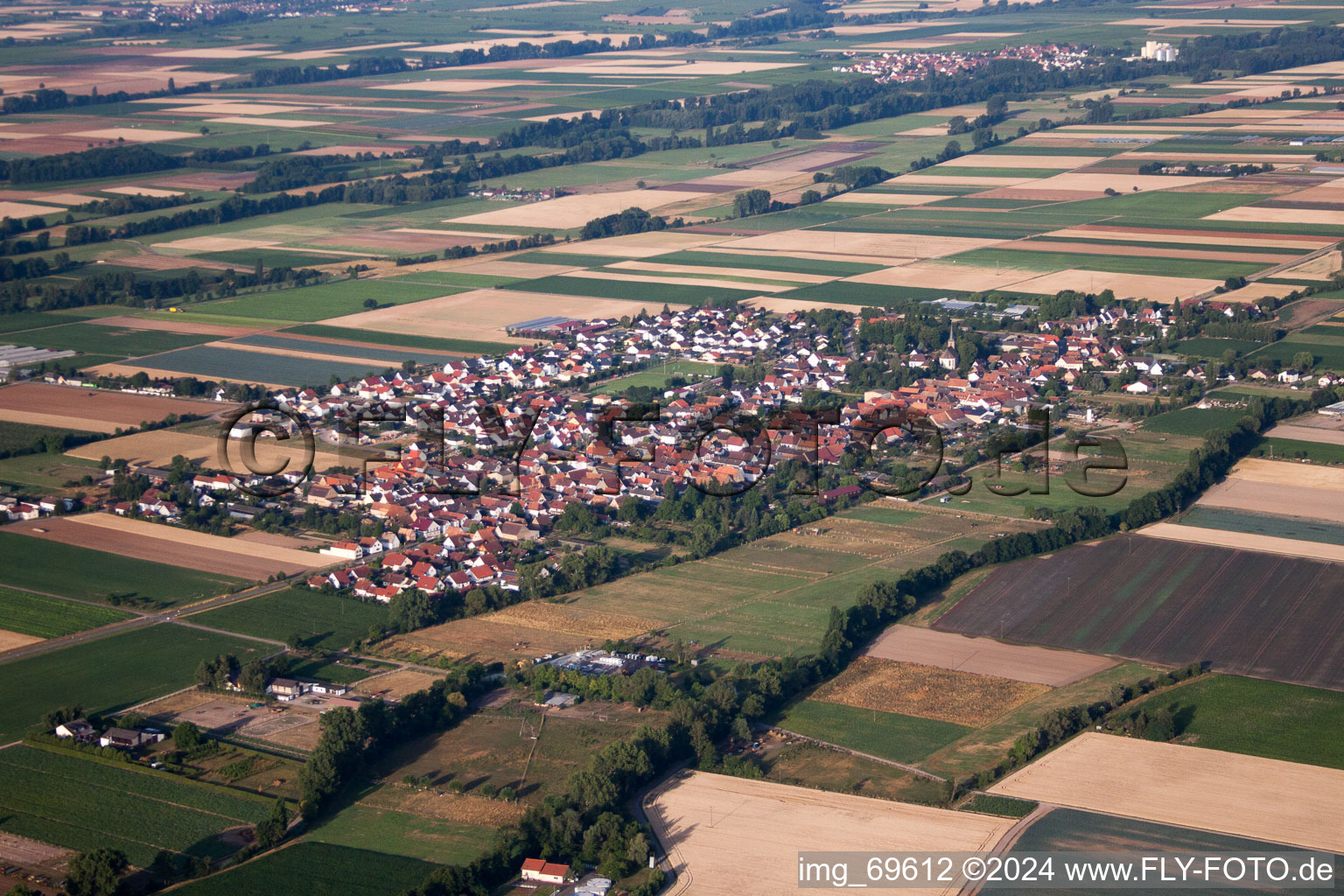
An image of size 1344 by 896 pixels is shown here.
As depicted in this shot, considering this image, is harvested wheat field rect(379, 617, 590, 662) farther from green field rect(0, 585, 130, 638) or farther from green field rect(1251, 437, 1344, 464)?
green field rect(1251, 437, 1344, 464)

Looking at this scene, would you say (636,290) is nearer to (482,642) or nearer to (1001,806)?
(482,642)

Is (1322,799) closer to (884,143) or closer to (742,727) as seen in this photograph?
(742,727)

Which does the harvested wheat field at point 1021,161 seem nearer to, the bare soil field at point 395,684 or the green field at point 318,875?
the bare soil field at point 395,684

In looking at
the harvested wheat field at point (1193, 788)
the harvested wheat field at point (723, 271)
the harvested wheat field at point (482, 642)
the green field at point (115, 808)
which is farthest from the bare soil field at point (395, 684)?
the harvested wheat field at point (723, 271)

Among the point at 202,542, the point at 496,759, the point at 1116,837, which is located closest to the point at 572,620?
the point at 496,759

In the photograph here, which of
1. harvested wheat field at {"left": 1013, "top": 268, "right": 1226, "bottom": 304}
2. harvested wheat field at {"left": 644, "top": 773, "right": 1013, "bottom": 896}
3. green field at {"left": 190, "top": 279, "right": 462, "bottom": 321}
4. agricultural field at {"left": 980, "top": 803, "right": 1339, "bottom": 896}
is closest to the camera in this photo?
harvested wheat field at {"left": 644, "top": 773, "right": 1013, "bottom": 896}

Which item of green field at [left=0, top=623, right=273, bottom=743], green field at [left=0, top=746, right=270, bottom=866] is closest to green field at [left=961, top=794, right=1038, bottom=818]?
green field at [left=0, top=746, right=270, bottom=866]
